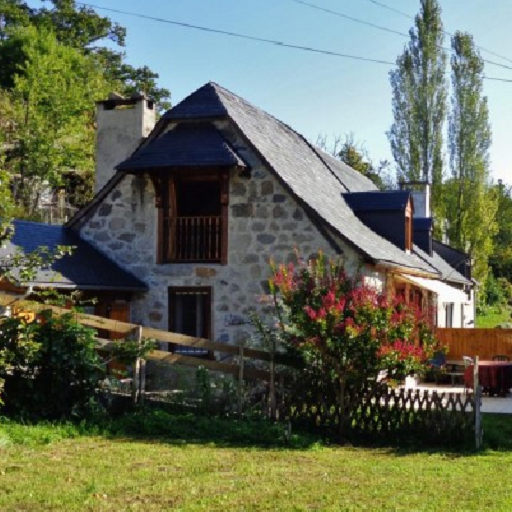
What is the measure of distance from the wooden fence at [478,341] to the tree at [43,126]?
20.8 metres

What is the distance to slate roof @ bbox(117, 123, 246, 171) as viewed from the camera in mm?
17484

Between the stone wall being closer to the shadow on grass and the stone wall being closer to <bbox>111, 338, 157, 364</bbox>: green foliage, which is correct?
<bbox>111, 338, 157, 364</bbox>: green foliage

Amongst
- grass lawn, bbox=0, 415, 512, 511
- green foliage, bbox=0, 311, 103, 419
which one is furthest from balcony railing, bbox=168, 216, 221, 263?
grass lawn, bbox=0, 415, 512, 511

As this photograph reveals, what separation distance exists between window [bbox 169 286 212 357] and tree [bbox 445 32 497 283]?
23.6m

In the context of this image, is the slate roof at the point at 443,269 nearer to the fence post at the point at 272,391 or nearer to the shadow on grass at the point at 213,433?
the fence post at the point at 272,391

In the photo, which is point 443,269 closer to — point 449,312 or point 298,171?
point 449,312

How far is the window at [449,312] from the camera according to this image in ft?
94.3

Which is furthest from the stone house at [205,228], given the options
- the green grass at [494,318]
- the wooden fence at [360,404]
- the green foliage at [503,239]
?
the green foliage at [503,239]

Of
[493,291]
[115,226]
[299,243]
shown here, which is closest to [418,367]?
[299,243]

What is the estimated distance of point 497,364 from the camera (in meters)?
19.4

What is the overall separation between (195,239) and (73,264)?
2861 mm

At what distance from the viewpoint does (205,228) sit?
1838 cm

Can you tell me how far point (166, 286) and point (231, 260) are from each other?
65.7 inches

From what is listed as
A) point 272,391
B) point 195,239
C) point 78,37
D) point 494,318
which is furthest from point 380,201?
point 78,37
